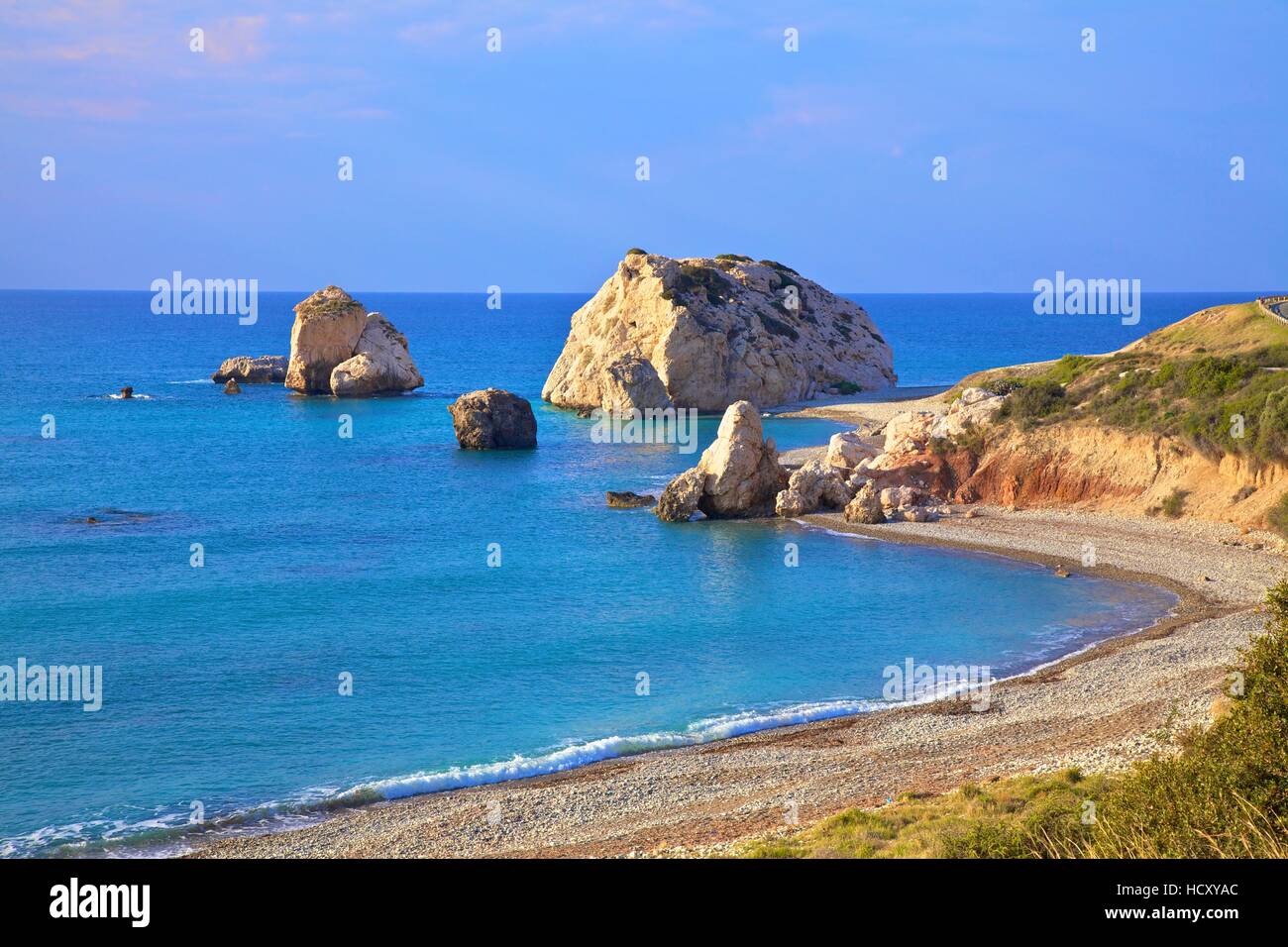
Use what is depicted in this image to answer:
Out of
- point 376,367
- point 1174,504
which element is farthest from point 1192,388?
point 376,367

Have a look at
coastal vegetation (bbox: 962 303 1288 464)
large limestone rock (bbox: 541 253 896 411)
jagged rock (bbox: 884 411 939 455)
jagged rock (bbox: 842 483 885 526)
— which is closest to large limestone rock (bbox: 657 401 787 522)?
jagged rock (bbox: 842 483 885 526)

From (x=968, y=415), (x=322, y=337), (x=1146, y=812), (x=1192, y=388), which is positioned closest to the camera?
(x=1146, y=812)

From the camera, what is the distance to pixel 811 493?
47625 mm

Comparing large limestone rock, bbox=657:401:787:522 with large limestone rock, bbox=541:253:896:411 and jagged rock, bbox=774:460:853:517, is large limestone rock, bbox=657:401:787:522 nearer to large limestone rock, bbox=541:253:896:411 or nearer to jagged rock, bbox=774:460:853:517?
jagged rock, bbox=774:460:853:517

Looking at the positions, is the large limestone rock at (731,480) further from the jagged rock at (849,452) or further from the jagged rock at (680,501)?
the jagged rock at (849,452)

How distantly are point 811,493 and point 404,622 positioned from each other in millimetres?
21120

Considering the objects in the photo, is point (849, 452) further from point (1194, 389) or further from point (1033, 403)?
point (1194, 389)

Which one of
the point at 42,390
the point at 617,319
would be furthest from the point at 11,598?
the point at 42,390

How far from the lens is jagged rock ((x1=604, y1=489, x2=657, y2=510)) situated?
162 ft

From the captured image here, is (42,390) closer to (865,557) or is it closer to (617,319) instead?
(617,319)

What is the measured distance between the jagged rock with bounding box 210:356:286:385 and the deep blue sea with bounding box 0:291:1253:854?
1487 inches

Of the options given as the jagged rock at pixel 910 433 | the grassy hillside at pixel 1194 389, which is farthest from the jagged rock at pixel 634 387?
the grassy hillside at pixel 1194 389

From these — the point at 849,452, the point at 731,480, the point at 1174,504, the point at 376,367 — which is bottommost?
the point at 1174,504
